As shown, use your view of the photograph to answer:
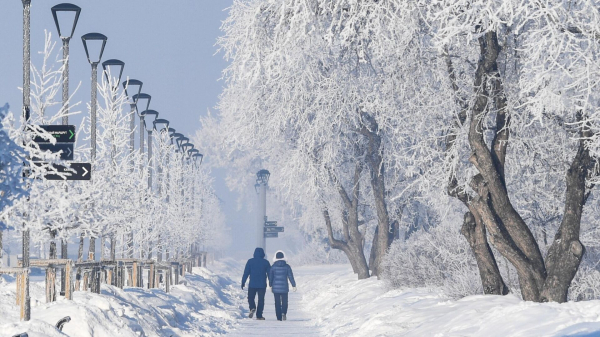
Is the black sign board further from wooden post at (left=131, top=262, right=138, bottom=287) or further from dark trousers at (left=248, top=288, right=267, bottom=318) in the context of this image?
wooden post at (left=131, top=262, right=138, bottom=287)

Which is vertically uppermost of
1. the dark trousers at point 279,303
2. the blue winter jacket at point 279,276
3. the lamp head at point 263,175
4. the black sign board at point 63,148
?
the lamp head at point 263,175

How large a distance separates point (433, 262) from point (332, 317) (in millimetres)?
2939

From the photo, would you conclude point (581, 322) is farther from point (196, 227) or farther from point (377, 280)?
point (196, 227)

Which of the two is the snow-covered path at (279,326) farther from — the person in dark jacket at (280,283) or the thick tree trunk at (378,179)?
the thick tree trunk at (378,179)

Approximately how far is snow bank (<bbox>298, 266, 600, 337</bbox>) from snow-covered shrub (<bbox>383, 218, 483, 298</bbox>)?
105 cm

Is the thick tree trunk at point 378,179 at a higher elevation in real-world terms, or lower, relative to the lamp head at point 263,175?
lower

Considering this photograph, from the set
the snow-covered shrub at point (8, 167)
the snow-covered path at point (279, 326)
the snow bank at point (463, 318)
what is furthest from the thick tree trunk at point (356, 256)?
the snow-covered shrub at point (8, 167)

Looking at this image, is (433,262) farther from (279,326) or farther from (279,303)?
(279,326)

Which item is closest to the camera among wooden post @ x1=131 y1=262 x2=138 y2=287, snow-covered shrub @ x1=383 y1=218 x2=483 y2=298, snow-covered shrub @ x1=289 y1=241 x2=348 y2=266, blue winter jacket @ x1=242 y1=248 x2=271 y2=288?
snow-covered shrub @ x1=383 y1=218 x2=483 y2=298

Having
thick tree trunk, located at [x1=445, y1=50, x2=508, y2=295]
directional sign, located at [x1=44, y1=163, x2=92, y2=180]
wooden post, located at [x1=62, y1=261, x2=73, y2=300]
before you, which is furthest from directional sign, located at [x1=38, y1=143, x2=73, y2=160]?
thick tree trunk, located at [x1=445, y1=50, x2=508, y2=295]

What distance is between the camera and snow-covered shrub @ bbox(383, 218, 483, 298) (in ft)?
69.6

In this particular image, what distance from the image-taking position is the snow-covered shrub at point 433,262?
21219mm

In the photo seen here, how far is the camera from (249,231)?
181 m

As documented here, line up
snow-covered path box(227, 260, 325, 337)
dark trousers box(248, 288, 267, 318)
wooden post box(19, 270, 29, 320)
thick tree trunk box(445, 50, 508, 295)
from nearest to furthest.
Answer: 1. wooden post box(19, 270, 29, 320)
2. thick tree trunk box(445, 50, 508, 295)
3. snow-covered path box(227, 260, 325, 337)
4. dark trousers box(248, 288, 267, 318)
